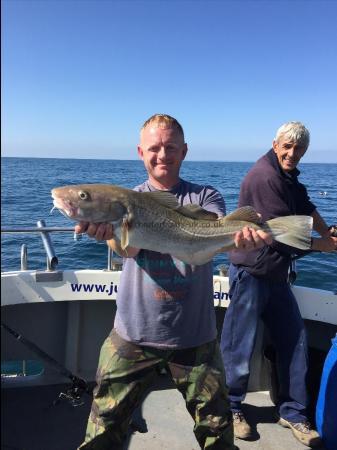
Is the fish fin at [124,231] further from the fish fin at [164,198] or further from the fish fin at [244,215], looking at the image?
the fish fin at [244,215]

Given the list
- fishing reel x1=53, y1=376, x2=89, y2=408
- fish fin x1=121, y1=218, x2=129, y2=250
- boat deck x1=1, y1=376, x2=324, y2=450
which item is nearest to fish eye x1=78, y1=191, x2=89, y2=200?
fish fin x1=121, y1=218, x2=129, y2=250

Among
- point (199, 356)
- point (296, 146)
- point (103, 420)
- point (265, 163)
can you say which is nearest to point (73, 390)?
point (103, 420)

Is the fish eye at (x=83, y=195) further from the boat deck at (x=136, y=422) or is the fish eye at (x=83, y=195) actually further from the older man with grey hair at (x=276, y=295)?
the boat deck at (x=136, y=422)

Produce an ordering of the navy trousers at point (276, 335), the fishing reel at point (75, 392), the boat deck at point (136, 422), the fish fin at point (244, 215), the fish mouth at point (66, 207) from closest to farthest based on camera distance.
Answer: the fish mouth at point (66, 207) < the fish fin at point (244, 215) < the boat deck at point (136, 422) < the navy trousers at point (276, 335) < the fishing reel at point (75, 392)

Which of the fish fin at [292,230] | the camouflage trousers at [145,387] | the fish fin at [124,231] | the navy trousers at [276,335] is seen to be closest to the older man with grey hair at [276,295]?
the navy trousers at [276,335]

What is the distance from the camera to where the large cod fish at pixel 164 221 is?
2.63 metres

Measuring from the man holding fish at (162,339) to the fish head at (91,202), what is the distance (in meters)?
0.26

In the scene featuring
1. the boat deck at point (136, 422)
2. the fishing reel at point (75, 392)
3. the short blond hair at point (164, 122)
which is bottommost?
the boat deck at point (136, 422)

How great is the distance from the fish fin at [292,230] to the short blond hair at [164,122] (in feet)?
3.20

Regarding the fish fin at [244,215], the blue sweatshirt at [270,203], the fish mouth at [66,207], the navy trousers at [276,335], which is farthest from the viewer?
the navy trousers at [276,335]

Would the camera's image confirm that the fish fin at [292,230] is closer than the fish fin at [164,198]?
No

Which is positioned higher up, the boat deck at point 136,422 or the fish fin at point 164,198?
the fish fin at point 164,198

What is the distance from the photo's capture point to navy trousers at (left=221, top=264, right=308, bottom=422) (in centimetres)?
411

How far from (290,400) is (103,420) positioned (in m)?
2.19
